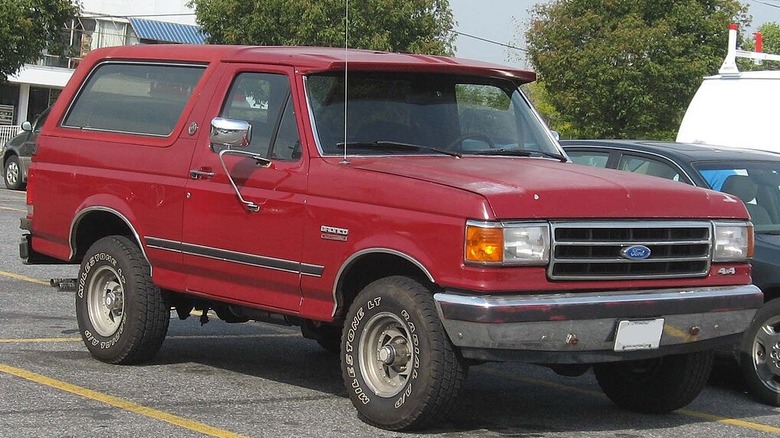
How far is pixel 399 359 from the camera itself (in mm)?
6727

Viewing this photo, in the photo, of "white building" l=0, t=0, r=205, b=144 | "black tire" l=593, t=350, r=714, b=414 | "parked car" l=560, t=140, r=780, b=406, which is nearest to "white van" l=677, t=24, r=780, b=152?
"parked car" l=560, t=140, r=780, b=406

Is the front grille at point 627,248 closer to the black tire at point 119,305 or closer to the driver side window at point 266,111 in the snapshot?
the driver side window at point 266,111

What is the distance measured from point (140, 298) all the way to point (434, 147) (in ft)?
6.81

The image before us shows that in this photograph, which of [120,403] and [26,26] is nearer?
[120,403]

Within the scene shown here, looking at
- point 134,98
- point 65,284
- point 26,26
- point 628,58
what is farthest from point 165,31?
point 134,98

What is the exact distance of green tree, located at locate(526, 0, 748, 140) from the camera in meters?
38.2

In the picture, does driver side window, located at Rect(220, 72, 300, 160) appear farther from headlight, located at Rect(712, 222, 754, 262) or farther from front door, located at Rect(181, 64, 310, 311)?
headlight, located at Rect(712, 222, 754, 262)

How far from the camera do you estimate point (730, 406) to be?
8.20m

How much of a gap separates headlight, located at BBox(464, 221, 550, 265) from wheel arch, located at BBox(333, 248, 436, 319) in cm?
33

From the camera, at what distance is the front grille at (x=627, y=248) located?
6457mm

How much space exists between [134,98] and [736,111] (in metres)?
6.27

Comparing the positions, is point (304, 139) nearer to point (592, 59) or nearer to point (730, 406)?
point (730, 406)

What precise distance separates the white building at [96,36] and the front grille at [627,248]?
175ft

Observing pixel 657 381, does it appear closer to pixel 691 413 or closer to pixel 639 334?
pixel 691 413
